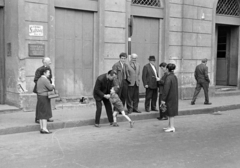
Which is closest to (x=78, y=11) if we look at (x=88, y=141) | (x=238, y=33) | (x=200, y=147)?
(x=88, y=141)

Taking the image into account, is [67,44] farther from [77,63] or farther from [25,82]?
[25,82]

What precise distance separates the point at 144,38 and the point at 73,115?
15.6 ft

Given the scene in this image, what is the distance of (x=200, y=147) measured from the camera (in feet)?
21.4

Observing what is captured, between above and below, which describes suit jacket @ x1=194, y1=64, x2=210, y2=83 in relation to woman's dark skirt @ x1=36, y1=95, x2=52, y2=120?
above

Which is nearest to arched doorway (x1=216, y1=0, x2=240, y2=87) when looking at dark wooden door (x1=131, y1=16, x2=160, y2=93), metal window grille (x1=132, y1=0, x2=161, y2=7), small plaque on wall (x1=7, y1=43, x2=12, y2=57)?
metal window grille (x1=132, y1=0, x2=161, y2=7)

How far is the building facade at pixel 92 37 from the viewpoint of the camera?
32.4 ft

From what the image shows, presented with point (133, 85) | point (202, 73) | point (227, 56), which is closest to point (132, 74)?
point (133, 85)

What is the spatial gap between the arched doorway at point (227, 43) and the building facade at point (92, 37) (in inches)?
3.4

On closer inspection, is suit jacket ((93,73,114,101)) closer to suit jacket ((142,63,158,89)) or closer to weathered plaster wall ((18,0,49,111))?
suit jacket ((142,63,158,89))

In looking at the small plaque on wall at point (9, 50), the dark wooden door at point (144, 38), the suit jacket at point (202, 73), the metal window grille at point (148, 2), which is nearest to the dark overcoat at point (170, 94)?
the suit jacket at point (202, 73)

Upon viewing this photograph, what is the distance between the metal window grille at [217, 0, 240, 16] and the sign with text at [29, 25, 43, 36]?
8.72 metres

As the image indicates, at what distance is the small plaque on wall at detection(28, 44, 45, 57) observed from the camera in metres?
9.84

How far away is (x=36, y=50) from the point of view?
392 inches

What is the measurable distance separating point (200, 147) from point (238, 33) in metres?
10.9
